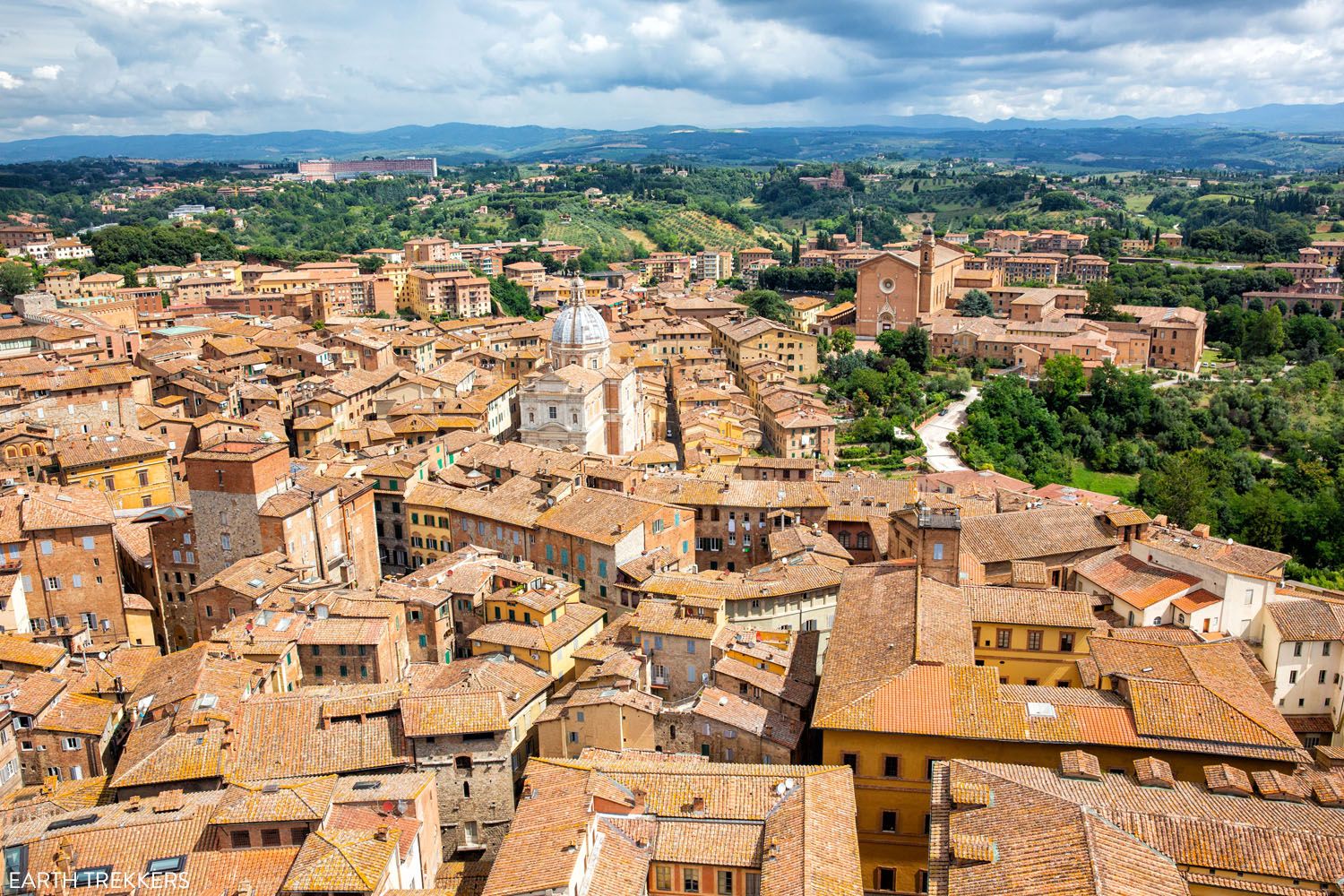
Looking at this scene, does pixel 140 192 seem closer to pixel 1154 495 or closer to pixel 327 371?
pixel 327 371

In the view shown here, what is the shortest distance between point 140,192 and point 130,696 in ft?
601

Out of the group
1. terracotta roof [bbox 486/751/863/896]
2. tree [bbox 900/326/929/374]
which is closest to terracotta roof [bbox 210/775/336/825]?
terracotta roof [bbox 486/751/863/896]

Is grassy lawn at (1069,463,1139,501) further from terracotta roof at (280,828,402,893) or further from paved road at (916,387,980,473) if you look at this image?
terracotta roof at (280,828,402,893)

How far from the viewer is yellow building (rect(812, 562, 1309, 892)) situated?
2458 centimetres

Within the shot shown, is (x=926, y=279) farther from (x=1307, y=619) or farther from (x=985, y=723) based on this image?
(x=985, y=723)

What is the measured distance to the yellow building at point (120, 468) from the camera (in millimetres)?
46312

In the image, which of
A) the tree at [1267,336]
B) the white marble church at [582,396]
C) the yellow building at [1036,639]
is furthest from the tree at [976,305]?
the yellow building at [1036,639]

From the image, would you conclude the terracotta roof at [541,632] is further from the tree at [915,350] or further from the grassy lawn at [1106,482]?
the tree at [915,350]

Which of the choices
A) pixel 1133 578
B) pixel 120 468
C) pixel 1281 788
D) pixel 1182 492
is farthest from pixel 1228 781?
pixel 120 468

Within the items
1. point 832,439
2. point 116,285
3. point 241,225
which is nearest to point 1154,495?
point 832,439

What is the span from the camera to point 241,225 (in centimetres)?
15075

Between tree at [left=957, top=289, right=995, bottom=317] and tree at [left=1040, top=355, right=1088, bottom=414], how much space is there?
2259 centimetres

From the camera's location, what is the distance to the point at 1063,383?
267 ft

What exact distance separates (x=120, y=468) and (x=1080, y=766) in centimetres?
4239
